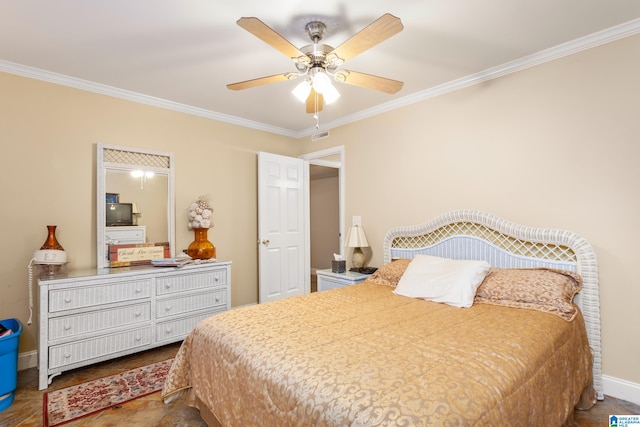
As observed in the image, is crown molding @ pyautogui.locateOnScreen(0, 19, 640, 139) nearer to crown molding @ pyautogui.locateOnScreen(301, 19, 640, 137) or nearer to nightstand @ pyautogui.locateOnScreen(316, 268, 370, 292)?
crown molding @ pyautogui.locateOnScreen(301, 19, 640, 137)

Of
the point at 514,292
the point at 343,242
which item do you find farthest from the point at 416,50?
the point at 343,242

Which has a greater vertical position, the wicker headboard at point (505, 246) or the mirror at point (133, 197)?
the mirror at point (133, 197)

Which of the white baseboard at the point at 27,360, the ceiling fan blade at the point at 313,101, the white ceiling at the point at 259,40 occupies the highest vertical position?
the white ceiling at the point at 259,40

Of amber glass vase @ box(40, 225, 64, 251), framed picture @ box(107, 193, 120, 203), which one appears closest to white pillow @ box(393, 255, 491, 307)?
framed picture @ box(107, 193, 120, 203)

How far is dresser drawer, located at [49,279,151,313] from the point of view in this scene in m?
2.47

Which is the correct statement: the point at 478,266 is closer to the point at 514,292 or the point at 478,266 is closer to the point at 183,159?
the point at 514,292

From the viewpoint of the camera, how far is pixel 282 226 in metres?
4.29

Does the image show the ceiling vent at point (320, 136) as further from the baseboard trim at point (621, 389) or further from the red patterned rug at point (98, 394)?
the baseboard trim at point (621, 389)

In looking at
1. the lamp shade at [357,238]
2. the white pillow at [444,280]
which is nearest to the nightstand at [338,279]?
the lamp shade at [357,238]

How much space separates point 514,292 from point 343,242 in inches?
82.0

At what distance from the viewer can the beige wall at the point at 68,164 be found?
2.68 m

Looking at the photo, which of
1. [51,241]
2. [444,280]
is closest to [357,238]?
[444,280]

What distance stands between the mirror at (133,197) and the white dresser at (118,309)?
0.38 m

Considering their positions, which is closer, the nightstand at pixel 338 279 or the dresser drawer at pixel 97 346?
the dresser drawer at pixel 97 346
